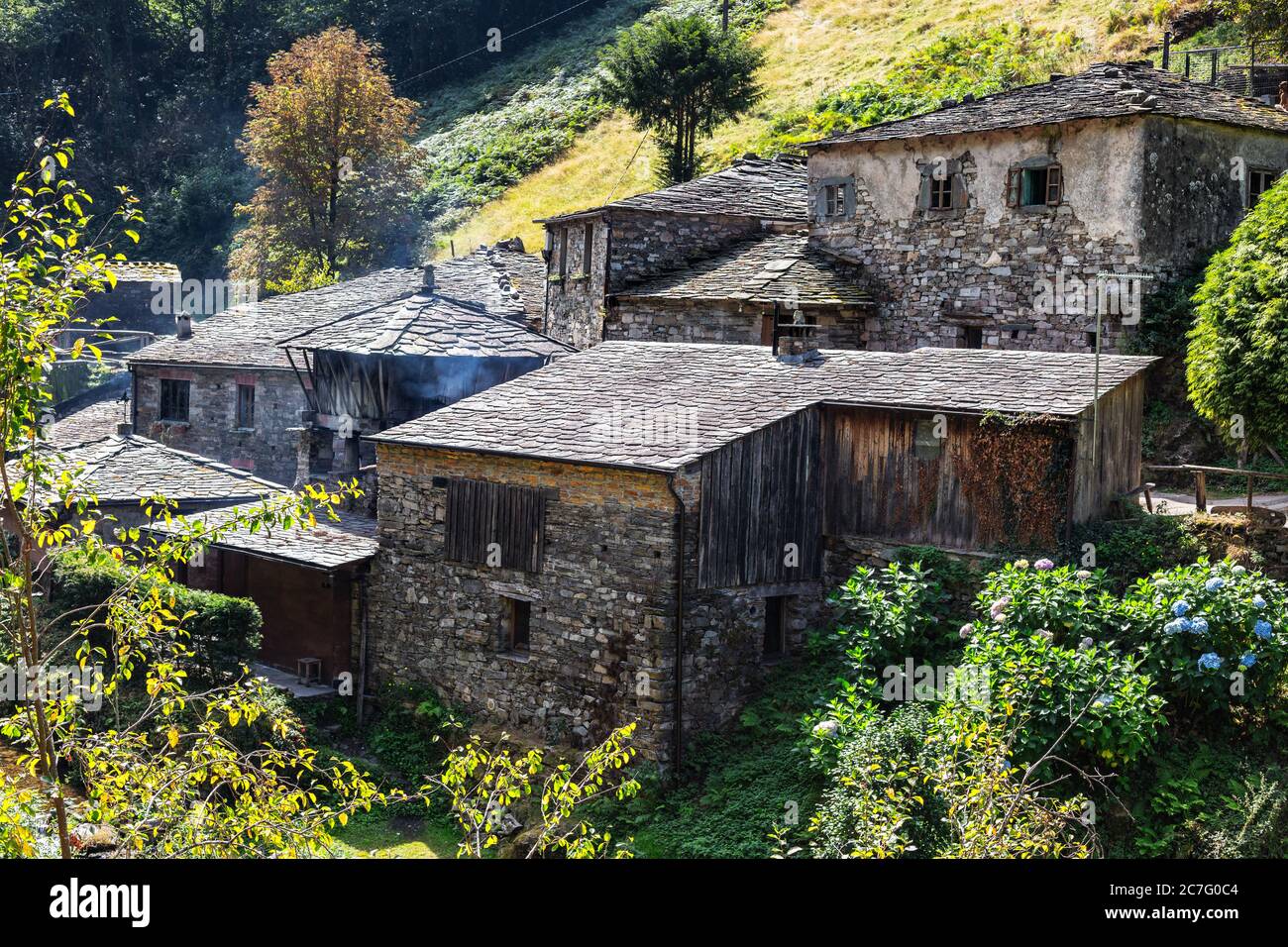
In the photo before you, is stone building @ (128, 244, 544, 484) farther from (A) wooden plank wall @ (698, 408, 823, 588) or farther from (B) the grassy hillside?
(A) wooden plank wall @ (698, 408, 823, 588)

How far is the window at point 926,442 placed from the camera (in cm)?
1678

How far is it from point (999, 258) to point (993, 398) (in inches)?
280

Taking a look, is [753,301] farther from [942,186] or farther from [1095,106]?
[1095,106]

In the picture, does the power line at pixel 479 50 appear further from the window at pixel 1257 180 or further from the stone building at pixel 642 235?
the window at pixel 1257 180

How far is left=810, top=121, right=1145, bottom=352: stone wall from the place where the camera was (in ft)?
70.1

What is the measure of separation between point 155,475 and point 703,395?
33.6 ft

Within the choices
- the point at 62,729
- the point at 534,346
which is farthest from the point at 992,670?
the point at 534,346

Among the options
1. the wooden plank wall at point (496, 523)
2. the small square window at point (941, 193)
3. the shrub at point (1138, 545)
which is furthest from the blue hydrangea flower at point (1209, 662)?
the small square window at point (941, 193)

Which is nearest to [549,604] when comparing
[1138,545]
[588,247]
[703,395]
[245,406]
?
[703,395]

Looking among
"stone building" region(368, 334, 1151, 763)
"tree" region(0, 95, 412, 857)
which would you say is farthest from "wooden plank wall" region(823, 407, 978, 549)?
"tree" region(0, 95, 412, 857)

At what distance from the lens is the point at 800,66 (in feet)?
169

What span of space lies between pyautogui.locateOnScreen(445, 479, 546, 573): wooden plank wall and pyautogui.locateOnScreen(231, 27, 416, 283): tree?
2619 cm

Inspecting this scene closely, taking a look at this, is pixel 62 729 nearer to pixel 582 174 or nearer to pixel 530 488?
pixel 530 488
